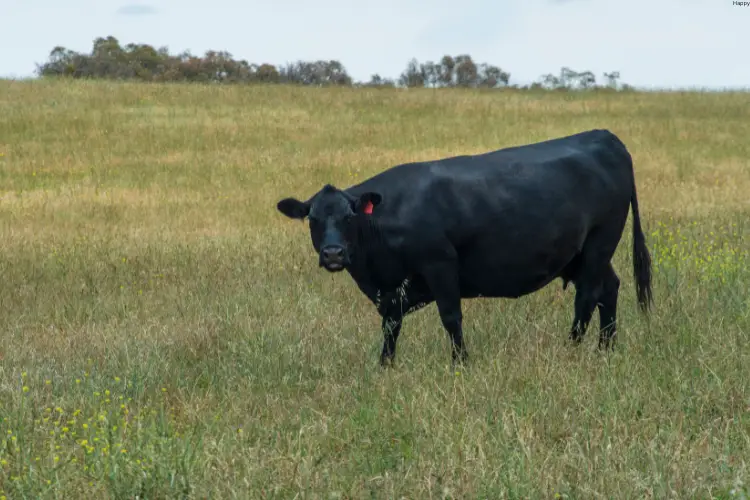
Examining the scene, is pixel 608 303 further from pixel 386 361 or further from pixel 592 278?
pixel 386 361

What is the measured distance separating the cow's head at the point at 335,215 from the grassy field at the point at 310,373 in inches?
34.5

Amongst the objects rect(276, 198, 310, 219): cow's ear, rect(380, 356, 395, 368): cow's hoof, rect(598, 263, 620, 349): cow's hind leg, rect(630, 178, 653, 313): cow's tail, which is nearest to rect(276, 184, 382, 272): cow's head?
rect(276, 198, 310, 219): cow's ear

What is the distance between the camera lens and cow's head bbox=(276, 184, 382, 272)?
6117 mm

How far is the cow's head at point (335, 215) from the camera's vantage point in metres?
6.12

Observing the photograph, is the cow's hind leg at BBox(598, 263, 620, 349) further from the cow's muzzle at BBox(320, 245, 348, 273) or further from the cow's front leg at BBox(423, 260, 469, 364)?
the cow's muzzle at BBox(320, 245, 348, 273)

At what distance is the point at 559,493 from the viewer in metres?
4.13

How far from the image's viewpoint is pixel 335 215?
20.4 feet

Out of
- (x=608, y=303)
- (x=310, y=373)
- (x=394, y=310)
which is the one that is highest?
(x=394, y=310)

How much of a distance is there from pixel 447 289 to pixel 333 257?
0.99m

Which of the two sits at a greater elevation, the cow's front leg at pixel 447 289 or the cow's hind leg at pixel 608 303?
the cow's front leg at pixel 447 289

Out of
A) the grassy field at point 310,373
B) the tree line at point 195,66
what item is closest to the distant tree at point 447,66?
the tree line at point 195,66

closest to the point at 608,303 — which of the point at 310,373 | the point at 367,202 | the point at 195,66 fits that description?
the point at 367,202

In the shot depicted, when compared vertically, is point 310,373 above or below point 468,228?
below

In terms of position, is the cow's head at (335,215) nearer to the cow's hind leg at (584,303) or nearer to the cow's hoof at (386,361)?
the cow's hoof at (386,361)
